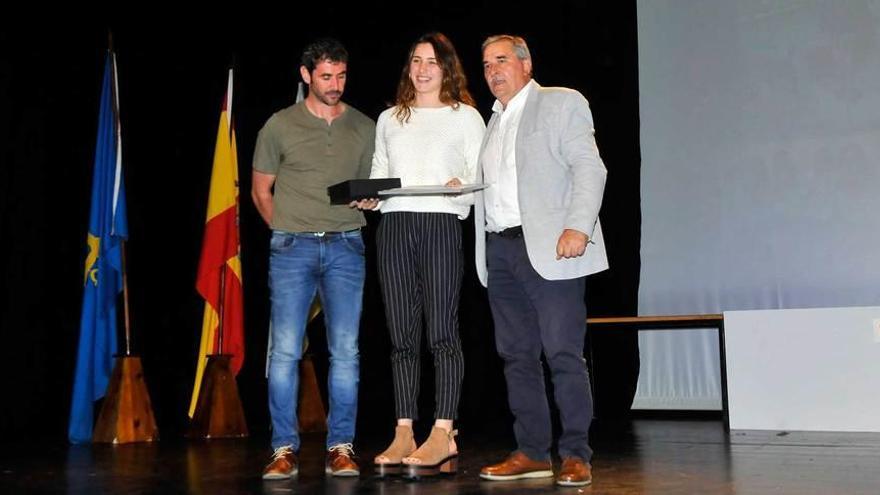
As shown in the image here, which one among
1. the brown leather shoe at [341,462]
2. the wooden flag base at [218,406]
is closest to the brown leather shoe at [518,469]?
the brown leather shoe at [341,462]

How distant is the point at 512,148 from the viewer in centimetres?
265

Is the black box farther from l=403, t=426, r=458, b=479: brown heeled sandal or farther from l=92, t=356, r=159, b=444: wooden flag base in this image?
l=92, t=356, r=159, b=444: wooden flag base

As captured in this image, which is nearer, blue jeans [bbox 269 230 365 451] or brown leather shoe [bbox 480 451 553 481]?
brown leather shoe [bbox 480 451 553 481]

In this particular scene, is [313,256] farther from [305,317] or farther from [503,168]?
[503,168]

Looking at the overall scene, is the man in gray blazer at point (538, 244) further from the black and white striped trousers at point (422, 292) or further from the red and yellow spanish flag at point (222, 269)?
the red and yellow spanish flag at point (222, 269)

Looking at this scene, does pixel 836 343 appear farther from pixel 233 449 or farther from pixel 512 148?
pixel 233 449

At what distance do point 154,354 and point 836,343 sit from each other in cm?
338

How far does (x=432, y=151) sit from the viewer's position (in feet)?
8.96

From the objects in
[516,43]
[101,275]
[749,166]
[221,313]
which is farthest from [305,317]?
[749,166]

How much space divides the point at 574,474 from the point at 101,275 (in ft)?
9.52

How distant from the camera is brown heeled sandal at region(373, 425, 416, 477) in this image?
2.62 m

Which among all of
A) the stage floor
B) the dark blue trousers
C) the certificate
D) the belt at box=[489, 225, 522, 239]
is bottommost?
the stage floor

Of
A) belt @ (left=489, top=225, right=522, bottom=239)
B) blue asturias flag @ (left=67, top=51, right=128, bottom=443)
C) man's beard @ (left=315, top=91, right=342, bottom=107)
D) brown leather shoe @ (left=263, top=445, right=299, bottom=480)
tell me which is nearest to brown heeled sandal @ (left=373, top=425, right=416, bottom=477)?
brown leather shoe @ (left=263, top=445, right=299, bottom=480)

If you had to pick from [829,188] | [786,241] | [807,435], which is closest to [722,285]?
[786,241]
